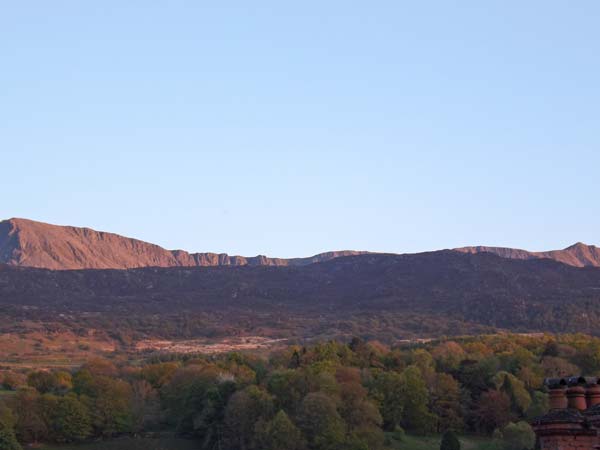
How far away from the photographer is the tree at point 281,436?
278ft

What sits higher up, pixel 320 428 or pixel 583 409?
pixel 583 409

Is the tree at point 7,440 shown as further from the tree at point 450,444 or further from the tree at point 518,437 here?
the tree at point 518,437

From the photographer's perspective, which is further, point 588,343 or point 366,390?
point 588,343

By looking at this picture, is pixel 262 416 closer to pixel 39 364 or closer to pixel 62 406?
pixel 62 406

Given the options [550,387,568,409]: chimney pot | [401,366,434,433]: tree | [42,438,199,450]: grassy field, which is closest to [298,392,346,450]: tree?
[42,438,199,450]: grassy field

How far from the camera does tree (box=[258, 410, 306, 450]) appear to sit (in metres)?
84.7

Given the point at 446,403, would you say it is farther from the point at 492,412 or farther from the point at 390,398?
the point at 390,398

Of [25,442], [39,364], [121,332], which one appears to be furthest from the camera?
[121,332]

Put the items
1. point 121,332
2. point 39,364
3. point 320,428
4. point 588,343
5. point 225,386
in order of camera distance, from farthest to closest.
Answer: point 121,332 → point 39,364 → point 588,343 → point 225,386 → point 320,428

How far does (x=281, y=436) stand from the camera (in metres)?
85.3

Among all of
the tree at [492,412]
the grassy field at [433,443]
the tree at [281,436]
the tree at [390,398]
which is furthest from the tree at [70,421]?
the tree at [492,412]

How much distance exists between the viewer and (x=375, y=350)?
126 meters

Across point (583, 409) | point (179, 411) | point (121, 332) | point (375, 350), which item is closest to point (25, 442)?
point (179, 411)

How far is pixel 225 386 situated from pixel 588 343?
4472cm
